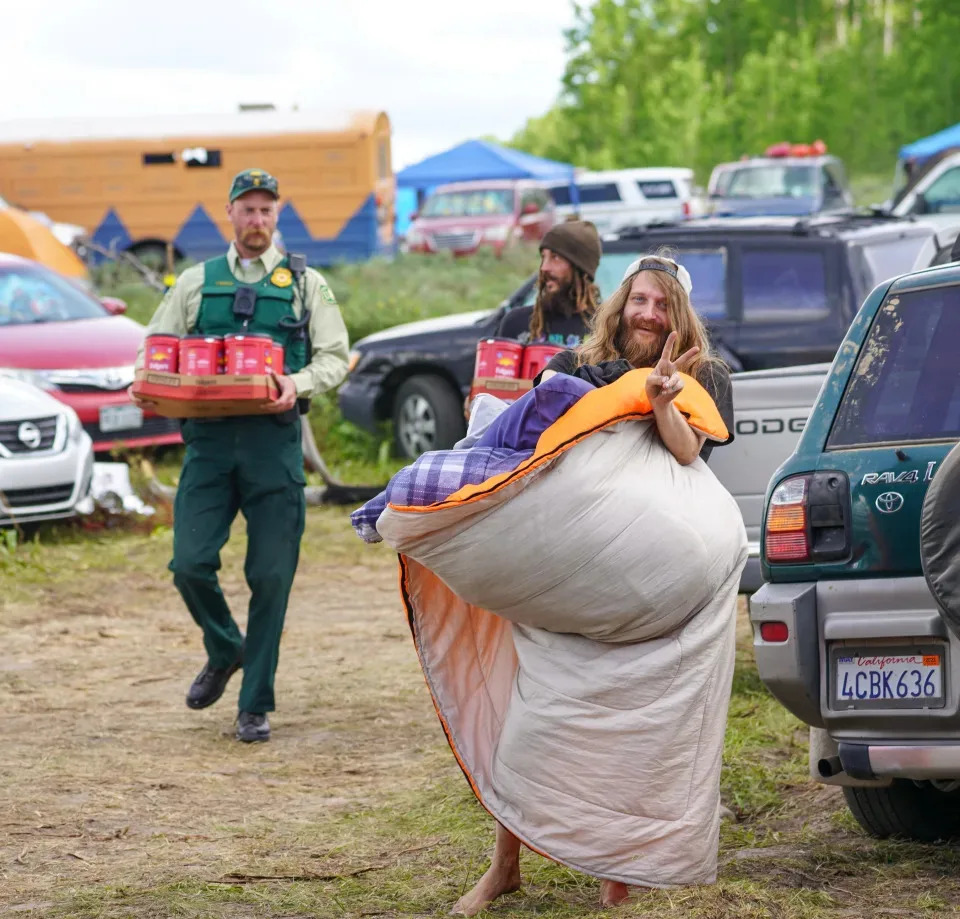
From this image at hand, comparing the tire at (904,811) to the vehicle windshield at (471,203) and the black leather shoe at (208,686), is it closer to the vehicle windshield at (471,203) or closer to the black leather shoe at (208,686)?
the black leather shoe at (208,686)

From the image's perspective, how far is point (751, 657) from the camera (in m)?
7.64

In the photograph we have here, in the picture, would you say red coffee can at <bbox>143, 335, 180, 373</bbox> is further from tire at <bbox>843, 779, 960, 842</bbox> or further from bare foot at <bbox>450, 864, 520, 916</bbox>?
tire at <bbox>843, 779, 960, 842</bbox>

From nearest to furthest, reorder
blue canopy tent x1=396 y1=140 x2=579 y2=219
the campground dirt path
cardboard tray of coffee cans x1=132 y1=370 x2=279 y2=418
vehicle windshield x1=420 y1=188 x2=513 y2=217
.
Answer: the campground dirt path → cardboard tray of coffee cans x1=132 y1=370 x2=279 y2=418 → vehicle windshield x1=420 y1=188 x2=513 y2=217 → blue canopy tent x1=396 y1=140 x2=579 y2=219

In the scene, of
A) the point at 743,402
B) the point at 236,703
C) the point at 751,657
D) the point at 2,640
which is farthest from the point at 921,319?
the point at 2,640

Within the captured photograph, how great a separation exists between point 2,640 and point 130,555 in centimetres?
222

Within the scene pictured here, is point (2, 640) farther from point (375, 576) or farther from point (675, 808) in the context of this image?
point (675, 808)

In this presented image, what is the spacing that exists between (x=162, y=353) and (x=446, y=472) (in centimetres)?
238

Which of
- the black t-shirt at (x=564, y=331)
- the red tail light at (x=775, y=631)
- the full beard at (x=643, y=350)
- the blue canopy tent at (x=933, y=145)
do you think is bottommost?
the red tail light at (x=775, y=631)

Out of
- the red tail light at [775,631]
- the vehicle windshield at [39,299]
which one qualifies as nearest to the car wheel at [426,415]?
the vehicle windshield at [39,299]

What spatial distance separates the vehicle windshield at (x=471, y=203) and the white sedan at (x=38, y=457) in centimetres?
2086

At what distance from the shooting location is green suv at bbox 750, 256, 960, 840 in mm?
4270

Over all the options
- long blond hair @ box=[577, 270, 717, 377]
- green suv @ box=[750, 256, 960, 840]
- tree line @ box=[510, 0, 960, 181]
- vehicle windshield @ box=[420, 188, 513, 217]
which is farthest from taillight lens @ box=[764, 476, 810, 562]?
tree line @ box=[510, 0, 960, 181]

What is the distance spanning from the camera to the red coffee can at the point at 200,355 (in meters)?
6.12

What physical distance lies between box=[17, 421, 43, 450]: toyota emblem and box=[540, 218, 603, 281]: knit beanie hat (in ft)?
17.0
